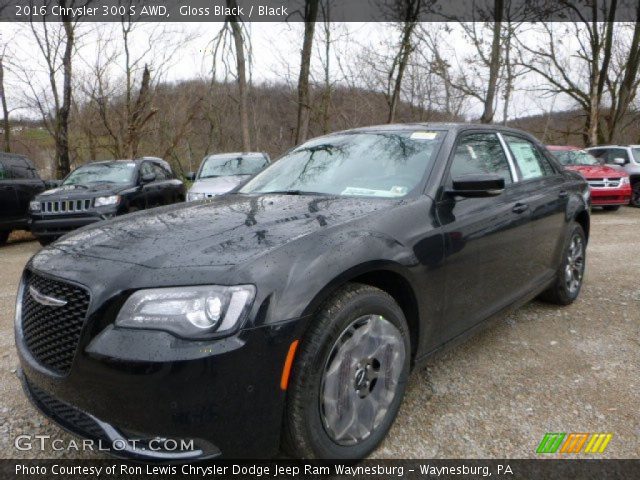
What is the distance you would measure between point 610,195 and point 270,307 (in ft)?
39.6

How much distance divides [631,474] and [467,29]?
18.1 metres

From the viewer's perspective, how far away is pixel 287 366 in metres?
1.66

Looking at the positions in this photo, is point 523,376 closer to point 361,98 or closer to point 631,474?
point 631,474

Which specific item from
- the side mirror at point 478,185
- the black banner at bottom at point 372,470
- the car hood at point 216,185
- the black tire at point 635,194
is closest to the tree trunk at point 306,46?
the car hood at point 216,185

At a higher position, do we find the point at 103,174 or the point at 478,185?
the point at 478,185

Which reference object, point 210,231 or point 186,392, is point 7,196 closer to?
point 210,231

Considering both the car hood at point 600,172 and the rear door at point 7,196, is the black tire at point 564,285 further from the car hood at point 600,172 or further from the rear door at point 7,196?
the rear door at point 7,196

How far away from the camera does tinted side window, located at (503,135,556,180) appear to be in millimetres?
3438

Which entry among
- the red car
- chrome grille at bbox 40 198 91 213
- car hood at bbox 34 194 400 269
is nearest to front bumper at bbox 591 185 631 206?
the red car

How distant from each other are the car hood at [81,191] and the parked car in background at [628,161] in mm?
12211

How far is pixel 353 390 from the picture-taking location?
194 centimetres

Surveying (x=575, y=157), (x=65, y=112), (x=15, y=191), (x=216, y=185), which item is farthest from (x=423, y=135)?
(x=65, y=112)

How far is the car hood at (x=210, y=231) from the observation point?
177 centimetres

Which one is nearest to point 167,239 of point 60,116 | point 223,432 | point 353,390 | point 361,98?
point 223,432
